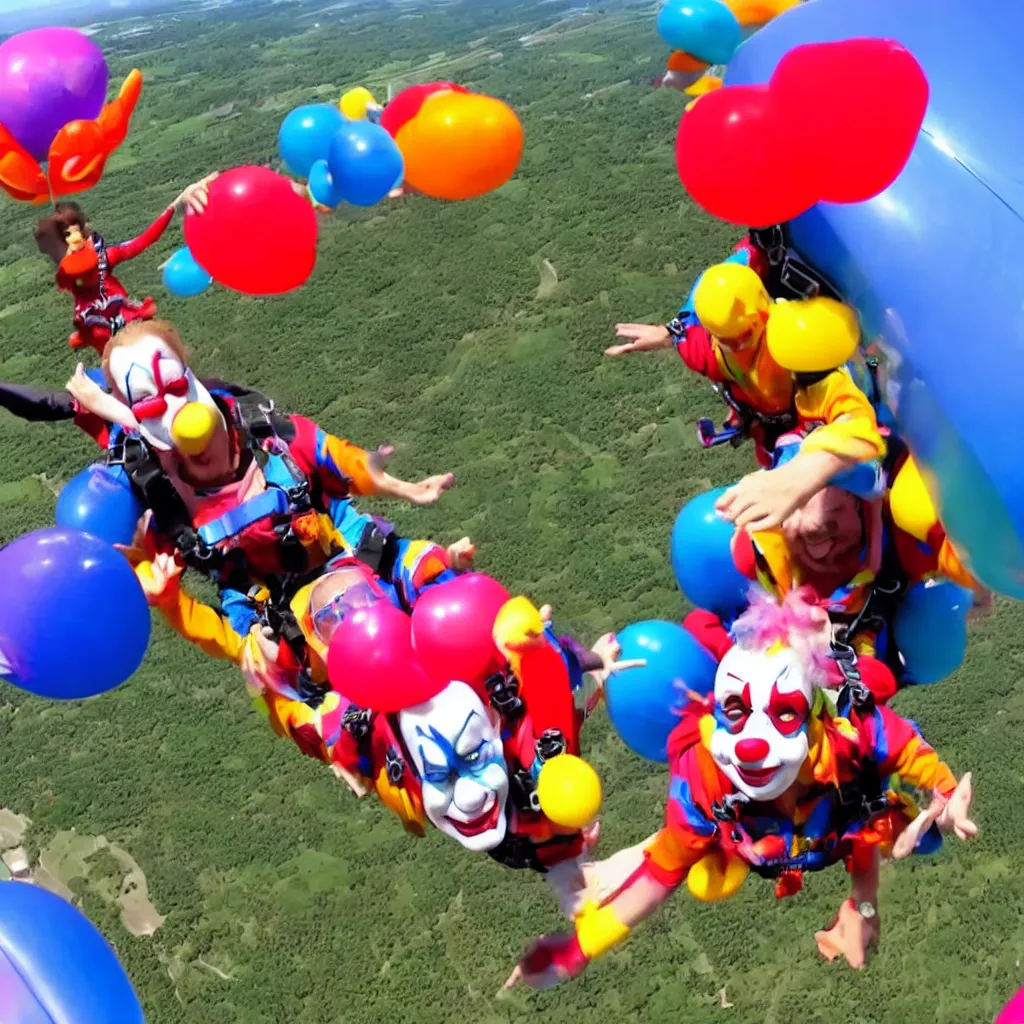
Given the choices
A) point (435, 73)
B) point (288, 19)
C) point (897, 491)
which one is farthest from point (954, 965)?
point (288, 19)

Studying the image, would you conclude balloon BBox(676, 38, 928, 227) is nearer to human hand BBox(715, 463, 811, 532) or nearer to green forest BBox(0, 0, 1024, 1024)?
human hand BBox(715, 463, 811, 532)

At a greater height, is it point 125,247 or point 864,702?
point 125,247

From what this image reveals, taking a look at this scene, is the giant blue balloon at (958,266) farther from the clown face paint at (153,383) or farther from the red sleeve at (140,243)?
the red sleeve at (140,243)

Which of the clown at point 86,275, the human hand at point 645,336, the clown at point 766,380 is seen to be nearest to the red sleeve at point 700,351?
the clown at point 766,380

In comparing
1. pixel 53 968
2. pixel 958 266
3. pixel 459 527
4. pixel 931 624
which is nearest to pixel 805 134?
pixel 958 266

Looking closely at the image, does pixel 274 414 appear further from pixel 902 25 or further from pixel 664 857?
pixel 902 25

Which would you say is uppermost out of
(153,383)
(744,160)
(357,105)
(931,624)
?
(744,160)

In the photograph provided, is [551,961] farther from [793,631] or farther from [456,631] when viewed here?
[793,631]
